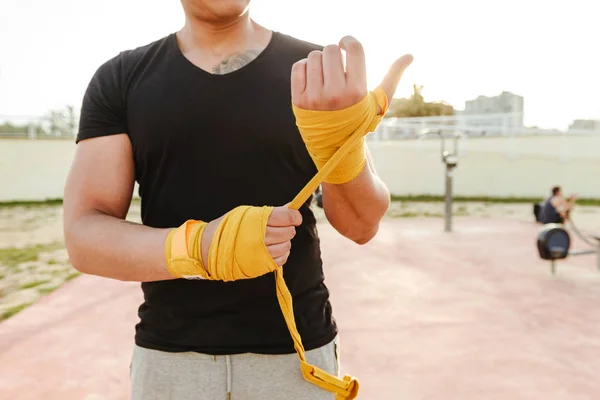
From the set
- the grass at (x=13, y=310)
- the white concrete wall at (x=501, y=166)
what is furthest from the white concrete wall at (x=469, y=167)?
the grass at (x=13, y=310)

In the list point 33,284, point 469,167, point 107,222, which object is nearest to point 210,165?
point 107,222

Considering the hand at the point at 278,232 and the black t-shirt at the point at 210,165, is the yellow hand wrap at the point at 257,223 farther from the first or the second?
the black t-shirt at the point at 210,165

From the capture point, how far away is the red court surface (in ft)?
11.3

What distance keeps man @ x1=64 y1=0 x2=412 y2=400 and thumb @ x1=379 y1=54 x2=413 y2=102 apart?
0.67 ft

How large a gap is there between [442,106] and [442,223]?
18752 mm

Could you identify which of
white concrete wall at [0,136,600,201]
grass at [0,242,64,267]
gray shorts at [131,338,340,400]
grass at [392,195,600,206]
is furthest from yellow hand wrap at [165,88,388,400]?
white concrete wall at [0,136,600,201]

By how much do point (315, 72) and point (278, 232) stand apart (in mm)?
266

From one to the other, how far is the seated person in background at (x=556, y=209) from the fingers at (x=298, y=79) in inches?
305

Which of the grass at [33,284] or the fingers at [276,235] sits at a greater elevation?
the fingers at [276,235]

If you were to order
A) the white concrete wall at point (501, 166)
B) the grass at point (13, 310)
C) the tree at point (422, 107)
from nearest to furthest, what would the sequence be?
the grass at point (13, 310), the white concrete wall at point (501, 166), the tree at point (422, 107)

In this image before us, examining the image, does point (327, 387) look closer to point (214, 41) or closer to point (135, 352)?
point (135, 352)

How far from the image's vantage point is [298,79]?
0.89 meters

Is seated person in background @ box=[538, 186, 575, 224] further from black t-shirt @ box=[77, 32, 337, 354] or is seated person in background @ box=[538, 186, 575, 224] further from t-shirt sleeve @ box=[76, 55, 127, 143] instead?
t-shirt sleeve @ box=[76, 55, 127, 143]

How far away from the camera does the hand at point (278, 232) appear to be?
0.94 meters
